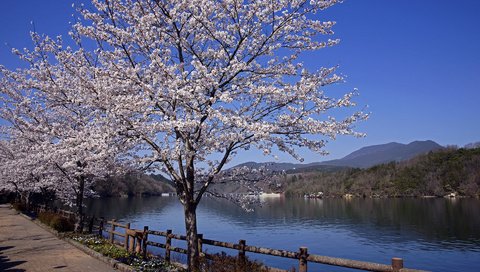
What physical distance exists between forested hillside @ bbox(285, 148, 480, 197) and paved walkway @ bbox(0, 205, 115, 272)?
126782mm

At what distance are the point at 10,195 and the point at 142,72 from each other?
2564 inches

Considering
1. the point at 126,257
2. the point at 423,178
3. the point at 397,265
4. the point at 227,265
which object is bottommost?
the point at 126,257

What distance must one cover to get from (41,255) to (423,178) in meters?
141

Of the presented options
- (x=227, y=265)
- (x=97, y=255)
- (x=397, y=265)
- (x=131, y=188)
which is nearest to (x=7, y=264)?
(x=97, y=255)

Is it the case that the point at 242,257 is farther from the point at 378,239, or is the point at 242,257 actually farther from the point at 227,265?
the point at 378,239

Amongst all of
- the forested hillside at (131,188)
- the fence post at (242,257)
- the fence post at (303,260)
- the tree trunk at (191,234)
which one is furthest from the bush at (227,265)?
the forested hillside at (131,188)

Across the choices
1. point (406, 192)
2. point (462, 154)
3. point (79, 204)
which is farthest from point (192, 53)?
point (462, 154)

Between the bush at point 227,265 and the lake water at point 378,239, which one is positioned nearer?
the bush at point 227,265

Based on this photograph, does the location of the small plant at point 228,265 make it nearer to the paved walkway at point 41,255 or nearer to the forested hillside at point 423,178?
the paved walkway at point 41,255

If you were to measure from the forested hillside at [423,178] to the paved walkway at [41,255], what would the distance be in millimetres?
126782

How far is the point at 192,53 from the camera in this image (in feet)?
38.1

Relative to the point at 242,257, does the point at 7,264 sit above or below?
below

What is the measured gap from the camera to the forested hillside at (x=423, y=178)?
125m

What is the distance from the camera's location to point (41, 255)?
1480 cm
